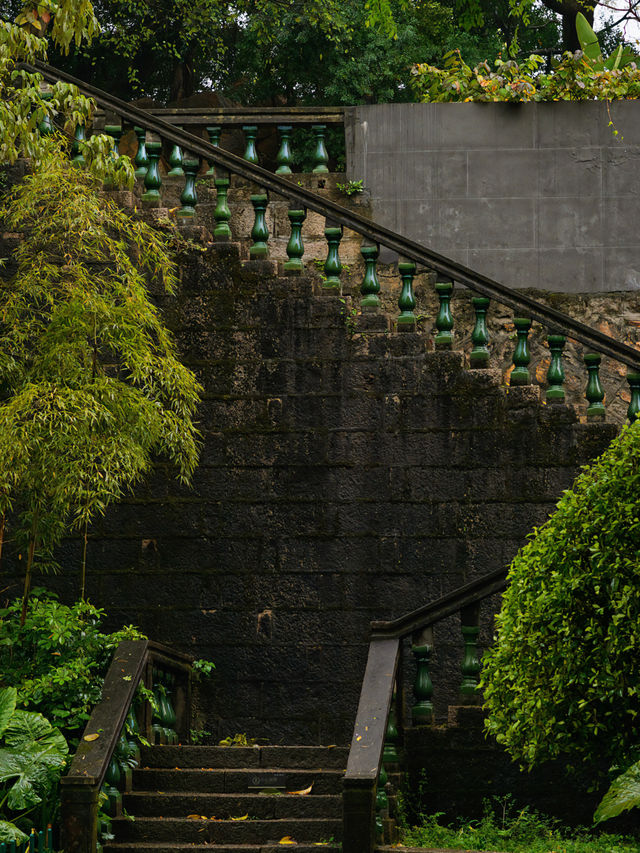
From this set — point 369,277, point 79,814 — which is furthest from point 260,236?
point 79,814

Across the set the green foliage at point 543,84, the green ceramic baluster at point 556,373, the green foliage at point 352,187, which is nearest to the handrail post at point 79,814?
the green ceramic baluster at point 556,373

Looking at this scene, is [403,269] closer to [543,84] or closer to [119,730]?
[543,84]

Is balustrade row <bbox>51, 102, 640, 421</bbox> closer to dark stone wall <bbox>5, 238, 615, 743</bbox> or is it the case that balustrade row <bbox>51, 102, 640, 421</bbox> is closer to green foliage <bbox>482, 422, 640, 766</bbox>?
dark stone wall <bbox>5, 238, 615, 743</bbox>

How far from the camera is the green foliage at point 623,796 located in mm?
5020

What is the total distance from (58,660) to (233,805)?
1557mm

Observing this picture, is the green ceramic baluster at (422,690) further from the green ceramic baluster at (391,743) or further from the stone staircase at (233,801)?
the stone staircase at (233,801)

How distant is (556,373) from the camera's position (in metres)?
8.69

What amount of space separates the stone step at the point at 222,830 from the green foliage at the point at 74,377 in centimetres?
201

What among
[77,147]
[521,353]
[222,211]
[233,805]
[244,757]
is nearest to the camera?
[233,805]

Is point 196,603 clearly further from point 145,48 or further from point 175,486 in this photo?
point 145,48

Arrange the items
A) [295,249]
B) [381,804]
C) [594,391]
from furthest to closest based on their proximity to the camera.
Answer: [295,249] < [594,391] < [381,804]

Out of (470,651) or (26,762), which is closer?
(26,762)

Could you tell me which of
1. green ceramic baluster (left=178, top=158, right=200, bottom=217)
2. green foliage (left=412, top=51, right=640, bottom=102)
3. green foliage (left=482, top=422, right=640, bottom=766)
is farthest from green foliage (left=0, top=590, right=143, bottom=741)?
green foliage (left=412, top=51, right=640, bottom=102)

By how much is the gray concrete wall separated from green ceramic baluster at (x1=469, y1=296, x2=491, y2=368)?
2.45 meters
